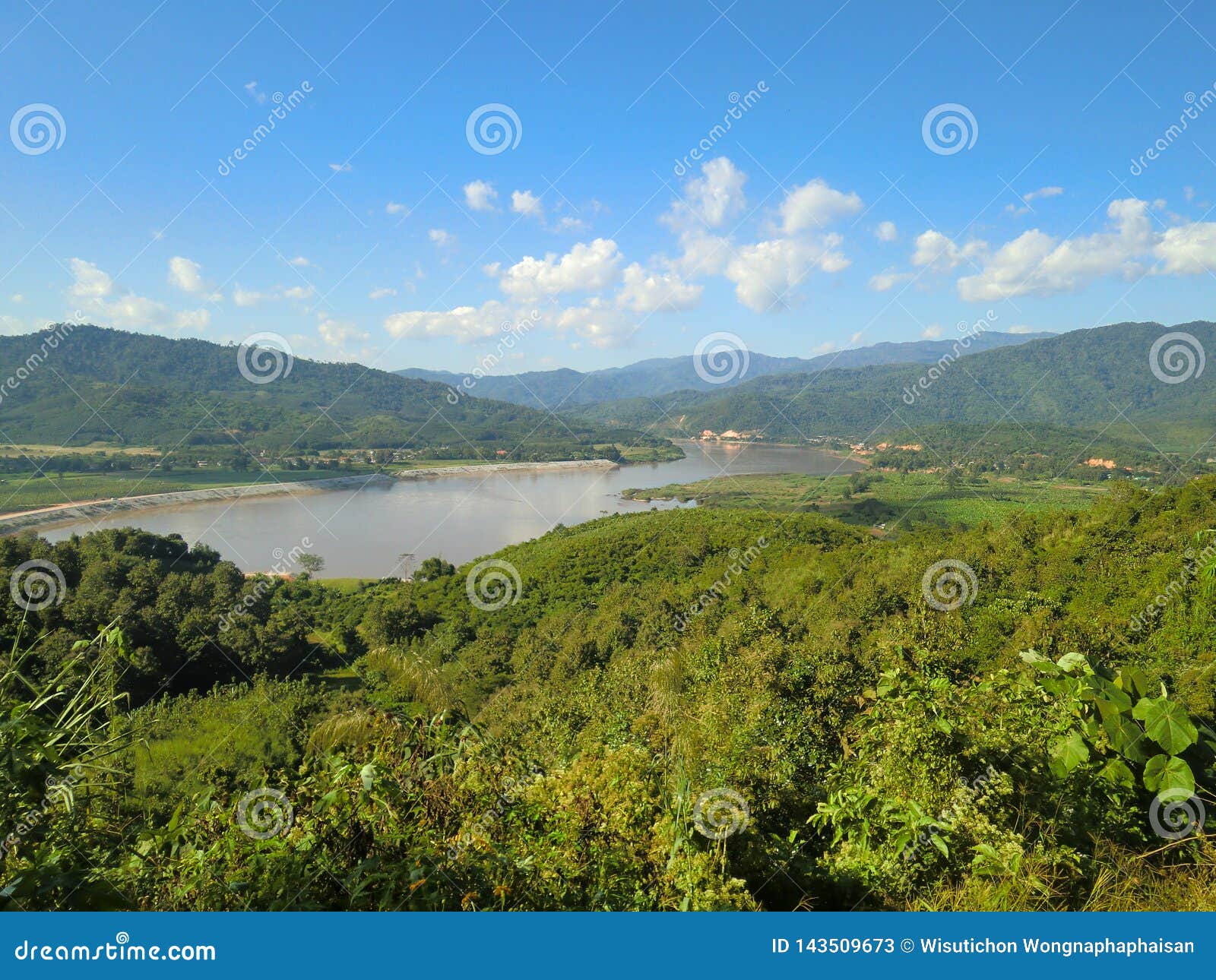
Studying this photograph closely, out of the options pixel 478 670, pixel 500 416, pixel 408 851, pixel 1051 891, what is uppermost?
pixel 500 416

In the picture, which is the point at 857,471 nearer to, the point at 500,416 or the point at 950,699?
the point at 500,416

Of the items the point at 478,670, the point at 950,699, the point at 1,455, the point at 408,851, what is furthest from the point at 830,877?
the point at 1,455

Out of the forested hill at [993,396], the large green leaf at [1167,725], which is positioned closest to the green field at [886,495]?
the forested hill at [993,396]

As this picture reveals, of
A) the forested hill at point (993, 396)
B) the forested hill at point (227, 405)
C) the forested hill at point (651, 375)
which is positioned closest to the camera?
the forested hill at point (227, 405)

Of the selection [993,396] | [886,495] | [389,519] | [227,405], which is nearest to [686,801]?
[389,519]

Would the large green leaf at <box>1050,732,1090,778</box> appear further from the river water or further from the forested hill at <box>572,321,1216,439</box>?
the forested hill at <box>572,321,1216,439</box>

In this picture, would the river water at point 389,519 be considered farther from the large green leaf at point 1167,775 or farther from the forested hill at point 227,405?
the large green leaf at point 1167,775

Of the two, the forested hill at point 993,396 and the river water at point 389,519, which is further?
the forested hill at point 993,396

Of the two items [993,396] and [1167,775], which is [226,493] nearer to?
[1167,775]
